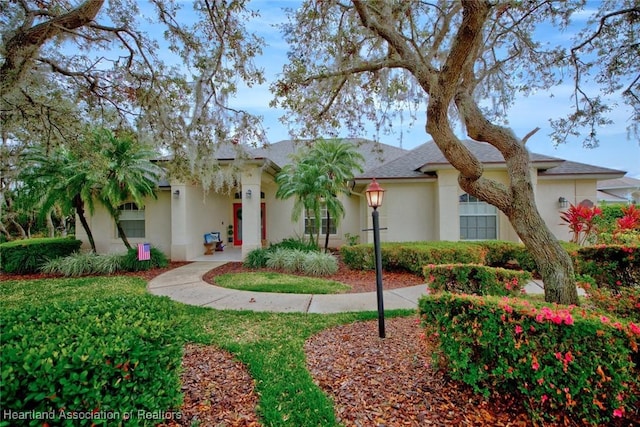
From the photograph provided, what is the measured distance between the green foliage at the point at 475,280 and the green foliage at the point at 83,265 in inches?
392

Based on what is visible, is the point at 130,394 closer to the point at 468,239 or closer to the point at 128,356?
the point at 128,356

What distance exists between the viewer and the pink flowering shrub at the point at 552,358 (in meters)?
2.18

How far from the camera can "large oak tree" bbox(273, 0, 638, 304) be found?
4078 millimetres

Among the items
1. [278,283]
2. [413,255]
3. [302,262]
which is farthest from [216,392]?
[413,255]

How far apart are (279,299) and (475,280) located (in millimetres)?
3751

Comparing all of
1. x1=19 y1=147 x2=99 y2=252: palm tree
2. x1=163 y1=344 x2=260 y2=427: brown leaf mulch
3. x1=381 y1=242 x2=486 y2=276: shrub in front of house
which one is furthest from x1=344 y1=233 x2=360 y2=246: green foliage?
x1=19 y1=147 x2=99 y2=252: palm tree

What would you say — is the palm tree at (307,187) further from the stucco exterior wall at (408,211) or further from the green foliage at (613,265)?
→ the green foliage at (613,265)

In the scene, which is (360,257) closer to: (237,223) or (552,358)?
(552,358)

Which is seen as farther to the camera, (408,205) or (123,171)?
(408,205)

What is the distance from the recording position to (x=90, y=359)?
1.72 meters

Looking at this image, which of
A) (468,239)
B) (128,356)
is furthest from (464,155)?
(468,239)

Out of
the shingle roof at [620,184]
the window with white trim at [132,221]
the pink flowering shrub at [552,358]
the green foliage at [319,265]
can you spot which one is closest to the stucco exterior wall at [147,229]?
the window with white trim at [132,221]

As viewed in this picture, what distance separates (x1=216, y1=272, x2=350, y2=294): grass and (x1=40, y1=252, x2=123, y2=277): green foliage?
4.11m

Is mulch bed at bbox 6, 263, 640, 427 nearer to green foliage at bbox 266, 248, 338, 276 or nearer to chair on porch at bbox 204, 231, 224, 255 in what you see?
green foliage at bbox 266, 248, 338, 276
